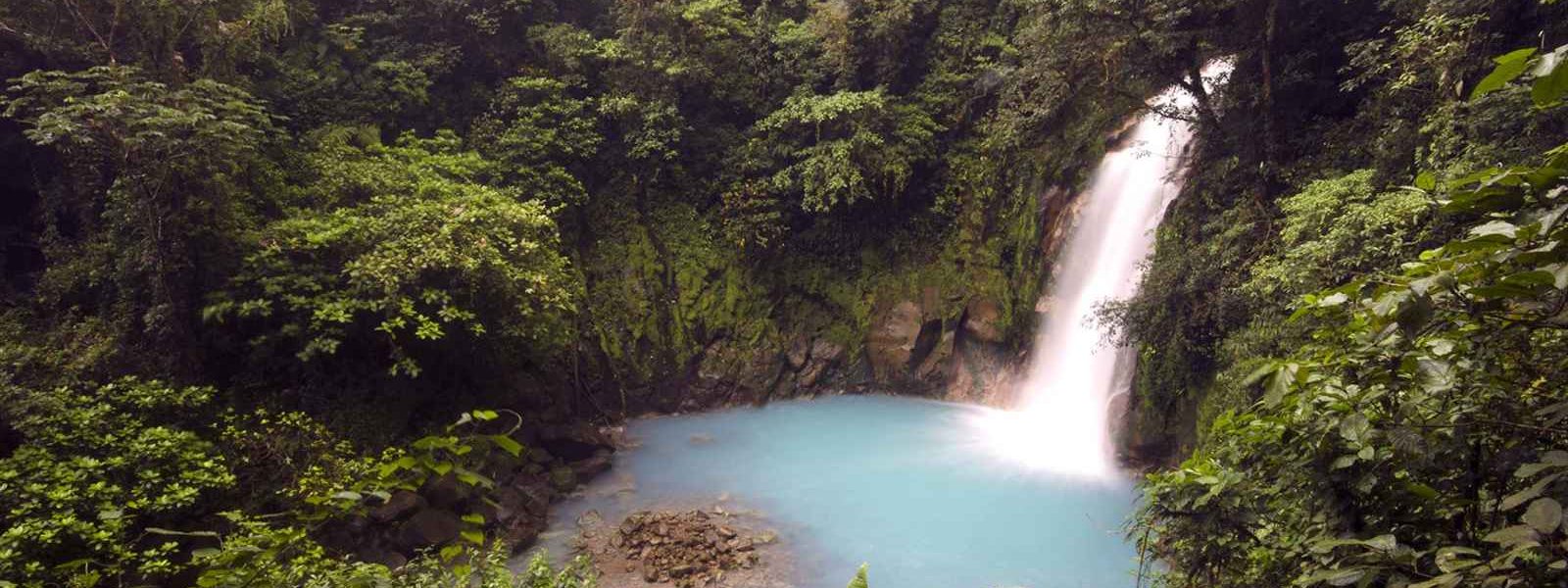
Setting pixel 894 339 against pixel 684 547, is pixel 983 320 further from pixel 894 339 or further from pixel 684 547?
pixel 684 547

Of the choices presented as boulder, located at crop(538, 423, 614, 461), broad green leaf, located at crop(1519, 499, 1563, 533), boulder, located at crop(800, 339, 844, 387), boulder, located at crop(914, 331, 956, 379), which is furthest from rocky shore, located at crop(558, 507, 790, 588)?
broad green leaf, located at crop(1519, 499, 1563, 533)

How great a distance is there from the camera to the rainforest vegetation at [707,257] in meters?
2.04

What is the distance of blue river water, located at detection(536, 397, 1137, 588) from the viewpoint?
803 centimetres

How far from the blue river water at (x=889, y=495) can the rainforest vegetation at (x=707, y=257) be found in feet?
2.59

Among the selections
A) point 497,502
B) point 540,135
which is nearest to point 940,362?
point 540,135

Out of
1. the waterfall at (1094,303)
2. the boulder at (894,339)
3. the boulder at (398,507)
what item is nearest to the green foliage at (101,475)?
the boulder at (398,507)

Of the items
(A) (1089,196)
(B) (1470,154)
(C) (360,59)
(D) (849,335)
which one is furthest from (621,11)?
(B) (1470,154)

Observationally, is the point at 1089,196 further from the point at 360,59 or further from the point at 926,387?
the point at 360,59

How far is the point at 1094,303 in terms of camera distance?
1009cm

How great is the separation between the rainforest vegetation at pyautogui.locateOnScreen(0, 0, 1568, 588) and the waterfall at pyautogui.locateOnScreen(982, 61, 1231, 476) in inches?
22.5

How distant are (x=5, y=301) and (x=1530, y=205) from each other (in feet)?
37.4

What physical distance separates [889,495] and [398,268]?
6405 mm

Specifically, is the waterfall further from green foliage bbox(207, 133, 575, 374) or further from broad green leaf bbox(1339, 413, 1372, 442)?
broad green leaf bbox(1339, 413, 1372, 442)

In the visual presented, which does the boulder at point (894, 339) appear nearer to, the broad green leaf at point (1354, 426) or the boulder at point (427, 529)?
the boulder at point (427, 529)
